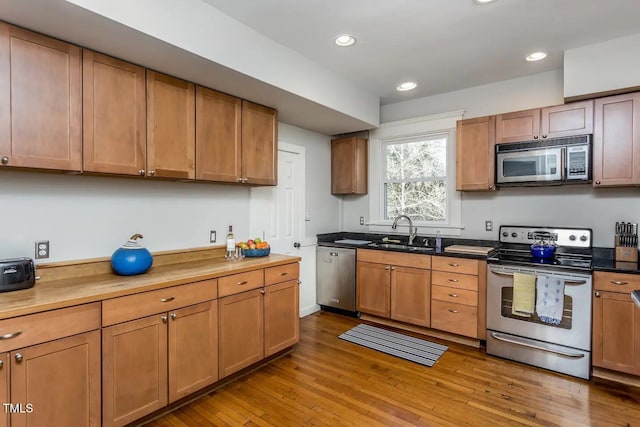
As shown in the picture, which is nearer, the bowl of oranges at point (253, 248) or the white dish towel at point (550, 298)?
the white dish towel at point (550, 298)

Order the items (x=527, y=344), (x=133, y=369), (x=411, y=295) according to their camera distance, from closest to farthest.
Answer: (x=133, y=369), (x=527, y=344), (x=411, y=295)

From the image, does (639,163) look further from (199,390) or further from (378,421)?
(199,390)

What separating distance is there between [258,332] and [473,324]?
81.6 inches

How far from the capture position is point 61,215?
225 cm

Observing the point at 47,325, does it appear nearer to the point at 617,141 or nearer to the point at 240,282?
the point at 240,282

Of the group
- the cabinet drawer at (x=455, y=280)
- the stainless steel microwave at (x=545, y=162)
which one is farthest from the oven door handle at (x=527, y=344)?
the stainless steel microwave at (x=545, y=162)

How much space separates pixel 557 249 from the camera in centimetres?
325

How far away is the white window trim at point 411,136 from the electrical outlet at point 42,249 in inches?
137

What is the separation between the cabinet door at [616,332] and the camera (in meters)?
2.51

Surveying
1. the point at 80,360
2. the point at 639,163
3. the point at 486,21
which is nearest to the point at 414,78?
the point at 486,21

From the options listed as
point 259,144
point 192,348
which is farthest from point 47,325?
point 259,144

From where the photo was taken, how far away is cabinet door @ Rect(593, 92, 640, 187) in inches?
108

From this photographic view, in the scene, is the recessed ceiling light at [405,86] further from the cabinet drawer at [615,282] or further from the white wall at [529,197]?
the cabinet drawer at [615,282]

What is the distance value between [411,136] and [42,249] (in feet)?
12.5
